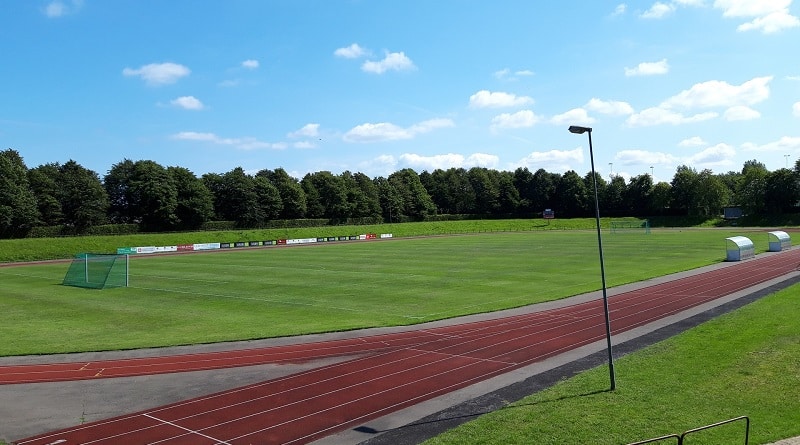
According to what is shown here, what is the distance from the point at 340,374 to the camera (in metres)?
16.2

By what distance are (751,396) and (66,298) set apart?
114 ft

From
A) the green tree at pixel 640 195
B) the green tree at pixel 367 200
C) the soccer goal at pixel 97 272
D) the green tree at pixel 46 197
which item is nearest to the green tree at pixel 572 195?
the green tree at pixel 640 195

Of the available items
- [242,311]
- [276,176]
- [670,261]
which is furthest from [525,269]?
[276,176]

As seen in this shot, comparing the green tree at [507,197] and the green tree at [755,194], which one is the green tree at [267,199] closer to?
the green tree at [507,197]

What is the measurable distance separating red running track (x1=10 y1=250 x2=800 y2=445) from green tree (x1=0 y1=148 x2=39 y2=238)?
2756 inches

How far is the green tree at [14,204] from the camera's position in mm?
75125

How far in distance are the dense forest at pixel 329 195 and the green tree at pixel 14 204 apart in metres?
0.14

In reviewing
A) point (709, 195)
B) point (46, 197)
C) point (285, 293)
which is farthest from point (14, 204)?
point (709, 195)

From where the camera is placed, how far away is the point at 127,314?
27.7m

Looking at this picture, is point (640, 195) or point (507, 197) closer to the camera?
point (640, 195)

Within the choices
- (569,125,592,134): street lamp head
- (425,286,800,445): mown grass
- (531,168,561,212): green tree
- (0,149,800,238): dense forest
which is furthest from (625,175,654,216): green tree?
(569,125,592,134): street lamp head

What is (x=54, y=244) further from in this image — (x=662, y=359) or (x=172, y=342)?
(x=662, y=359)

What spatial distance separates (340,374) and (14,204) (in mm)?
78682

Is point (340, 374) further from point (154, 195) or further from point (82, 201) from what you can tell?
point (154, 195)
